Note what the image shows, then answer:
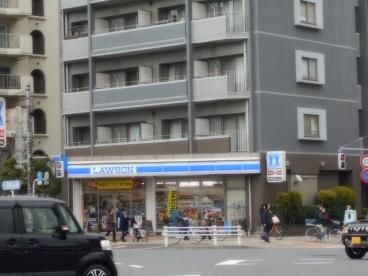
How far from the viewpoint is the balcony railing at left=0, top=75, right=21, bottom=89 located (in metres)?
54.7

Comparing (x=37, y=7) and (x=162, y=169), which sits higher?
(x=37, y=7)

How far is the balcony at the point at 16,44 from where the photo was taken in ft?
180

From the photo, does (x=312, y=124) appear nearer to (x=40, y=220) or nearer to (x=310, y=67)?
(x=310, y=67)

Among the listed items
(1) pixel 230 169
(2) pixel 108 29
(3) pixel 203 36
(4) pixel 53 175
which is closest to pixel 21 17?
(2) pixel 108 29

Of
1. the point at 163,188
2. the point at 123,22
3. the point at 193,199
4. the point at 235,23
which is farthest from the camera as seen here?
the point at 123,22

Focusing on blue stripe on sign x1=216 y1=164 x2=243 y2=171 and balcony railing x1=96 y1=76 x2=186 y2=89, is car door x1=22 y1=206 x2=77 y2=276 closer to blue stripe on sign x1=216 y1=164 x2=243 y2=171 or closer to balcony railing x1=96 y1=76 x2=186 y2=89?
blue stripe on sign x1=216 y1=164 x2=243 y2=171

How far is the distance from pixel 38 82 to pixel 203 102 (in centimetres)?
1638

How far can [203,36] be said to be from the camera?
44.3 meters

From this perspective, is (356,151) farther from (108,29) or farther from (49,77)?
(49,77)

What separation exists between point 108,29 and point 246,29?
374 inches

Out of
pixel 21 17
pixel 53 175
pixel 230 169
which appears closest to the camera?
pixel 230 169

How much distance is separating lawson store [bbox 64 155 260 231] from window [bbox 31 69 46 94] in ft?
35.3

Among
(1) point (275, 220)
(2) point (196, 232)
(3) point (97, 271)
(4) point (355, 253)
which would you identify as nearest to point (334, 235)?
(1) point (275, 220)

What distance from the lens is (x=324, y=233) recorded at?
3816 centimetres
